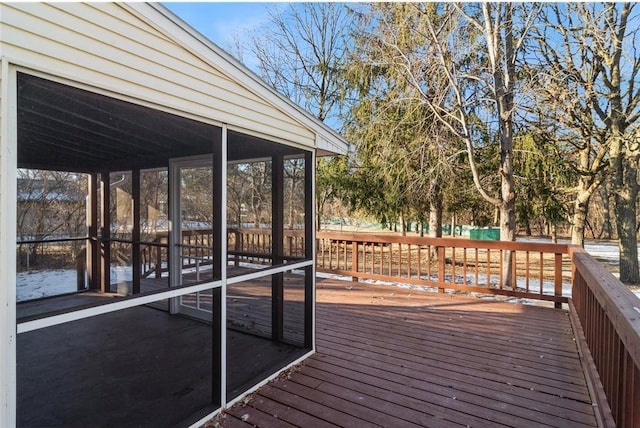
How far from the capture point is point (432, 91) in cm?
722

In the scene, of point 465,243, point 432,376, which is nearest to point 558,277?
point 465,243

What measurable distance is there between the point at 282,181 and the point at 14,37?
219cm

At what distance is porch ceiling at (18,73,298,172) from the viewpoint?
174 cm

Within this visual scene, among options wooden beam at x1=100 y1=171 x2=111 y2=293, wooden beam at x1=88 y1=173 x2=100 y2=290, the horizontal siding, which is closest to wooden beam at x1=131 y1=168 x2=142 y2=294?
wooden beam at x1=100 y1=171 x2=111 y2=293

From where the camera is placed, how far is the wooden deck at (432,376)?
2.27m

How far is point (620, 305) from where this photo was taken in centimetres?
173

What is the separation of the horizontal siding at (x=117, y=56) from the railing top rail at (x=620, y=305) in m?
2.34

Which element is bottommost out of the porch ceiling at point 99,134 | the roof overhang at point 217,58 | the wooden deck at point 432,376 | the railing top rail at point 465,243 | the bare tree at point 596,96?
the wooden deck at point 432,376

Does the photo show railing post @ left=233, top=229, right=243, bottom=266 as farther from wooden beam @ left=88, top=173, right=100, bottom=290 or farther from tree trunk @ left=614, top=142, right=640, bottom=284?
tree trunk @ left=614, top=142, right=640, bottom=284

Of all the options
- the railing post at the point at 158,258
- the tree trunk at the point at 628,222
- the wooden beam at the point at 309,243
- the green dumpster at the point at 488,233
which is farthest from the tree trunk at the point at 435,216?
the railing post at the point at 158,258

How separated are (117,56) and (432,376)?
3020 mm

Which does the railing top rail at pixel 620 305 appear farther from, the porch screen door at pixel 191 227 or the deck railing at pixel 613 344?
the porch screen door at pixel 191 227

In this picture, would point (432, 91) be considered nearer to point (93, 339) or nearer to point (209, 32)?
point (209, 32)

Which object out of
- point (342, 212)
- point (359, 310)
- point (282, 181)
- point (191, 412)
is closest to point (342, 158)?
point (342, 212)
